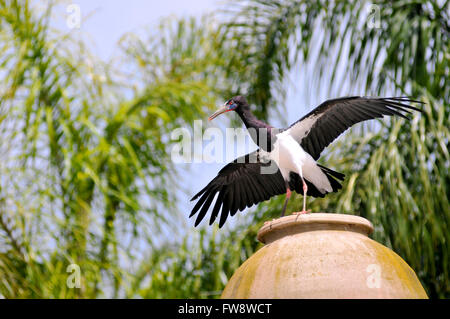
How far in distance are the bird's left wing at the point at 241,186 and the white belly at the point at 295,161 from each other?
20 centimetres

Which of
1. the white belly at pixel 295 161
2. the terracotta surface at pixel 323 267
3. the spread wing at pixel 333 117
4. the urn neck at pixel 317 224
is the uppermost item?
the spread wing at pixel 333 117

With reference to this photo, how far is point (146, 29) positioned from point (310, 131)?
4.75 metres

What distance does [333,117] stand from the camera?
4.16 m

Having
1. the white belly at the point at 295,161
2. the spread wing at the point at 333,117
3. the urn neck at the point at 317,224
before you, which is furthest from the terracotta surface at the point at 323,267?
the spread wing at the point at 333,117

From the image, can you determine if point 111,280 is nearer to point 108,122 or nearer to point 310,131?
point 108,122

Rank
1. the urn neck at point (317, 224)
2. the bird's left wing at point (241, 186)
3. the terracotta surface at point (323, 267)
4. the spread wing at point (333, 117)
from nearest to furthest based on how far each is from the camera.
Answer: the terracotta surface at point (323, 267) → the urn neck at point (317, 224) → the spread wing at point (333, 117) → the bird's left wing at point (241, 186)

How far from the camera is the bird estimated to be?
4074 mm

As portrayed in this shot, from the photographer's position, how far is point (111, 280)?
6664 millimetres

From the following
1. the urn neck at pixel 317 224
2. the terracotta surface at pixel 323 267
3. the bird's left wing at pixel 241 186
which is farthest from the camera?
the bird's left wing at pixel 241 186

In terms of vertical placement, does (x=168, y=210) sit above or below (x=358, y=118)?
below

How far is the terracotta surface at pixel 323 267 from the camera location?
308 cm

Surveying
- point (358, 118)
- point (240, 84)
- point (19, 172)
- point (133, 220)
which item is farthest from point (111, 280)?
point (358, 118)

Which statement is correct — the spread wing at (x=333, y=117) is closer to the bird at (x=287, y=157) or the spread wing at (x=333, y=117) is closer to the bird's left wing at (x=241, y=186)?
the bird at (x=287, y=157)

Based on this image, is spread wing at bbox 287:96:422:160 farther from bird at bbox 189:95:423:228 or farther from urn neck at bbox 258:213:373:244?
urn neck at bbox 258:213:373:244
